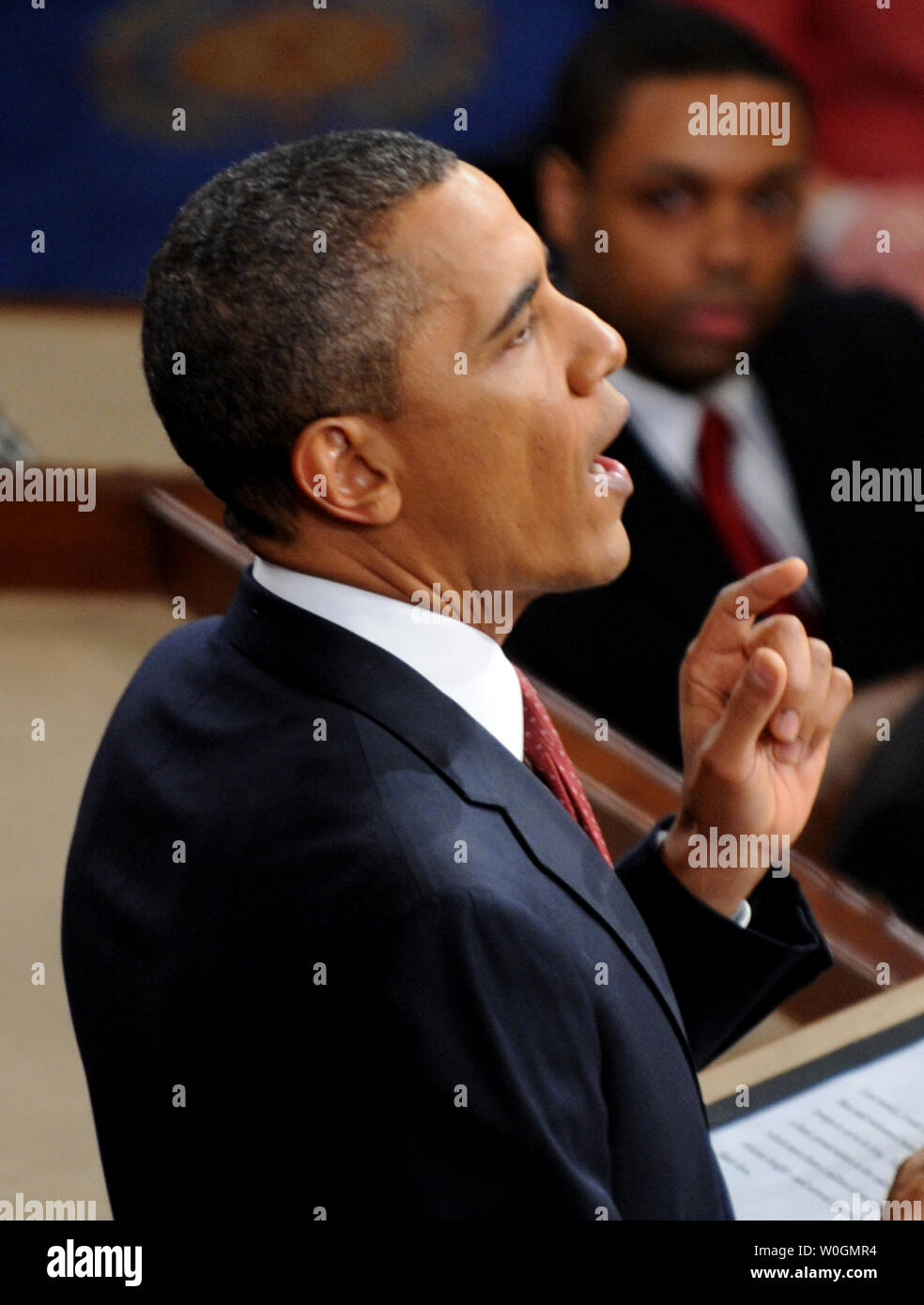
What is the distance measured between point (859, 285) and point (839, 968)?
1.55 m

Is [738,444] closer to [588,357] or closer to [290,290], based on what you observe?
[588,357]

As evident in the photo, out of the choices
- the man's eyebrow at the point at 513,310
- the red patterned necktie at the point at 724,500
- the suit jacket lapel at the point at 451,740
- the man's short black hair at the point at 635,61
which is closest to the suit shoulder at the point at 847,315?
the red patterned necktie at the point at 724,500

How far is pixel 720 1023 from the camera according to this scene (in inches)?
54.9

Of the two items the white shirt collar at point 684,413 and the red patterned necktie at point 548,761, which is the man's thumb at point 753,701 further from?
the white shirt collar at point 684,413

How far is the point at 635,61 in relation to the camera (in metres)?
2.92

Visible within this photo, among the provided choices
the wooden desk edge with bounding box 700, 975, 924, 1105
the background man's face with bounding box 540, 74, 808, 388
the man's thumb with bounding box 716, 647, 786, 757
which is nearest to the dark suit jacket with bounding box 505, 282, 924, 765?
the background man's face with bounding box 540, 74, 808, 388

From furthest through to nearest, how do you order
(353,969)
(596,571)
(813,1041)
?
1. (813,1041)
2. (596,571)
3. (353,969)

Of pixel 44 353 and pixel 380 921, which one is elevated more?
pixel 44 353

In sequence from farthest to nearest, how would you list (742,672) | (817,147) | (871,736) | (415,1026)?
1. (817,147)
2. (871,736)
3. (742,672)
4. (415,1026)

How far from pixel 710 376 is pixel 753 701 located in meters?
1.78

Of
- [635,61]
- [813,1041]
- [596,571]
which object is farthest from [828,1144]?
[635,61]

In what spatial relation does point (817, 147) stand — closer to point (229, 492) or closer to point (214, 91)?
point (214, 91)

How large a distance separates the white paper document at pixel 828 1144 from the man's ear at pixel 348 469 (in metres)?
0.62
